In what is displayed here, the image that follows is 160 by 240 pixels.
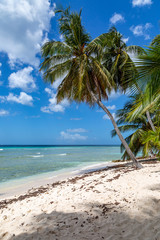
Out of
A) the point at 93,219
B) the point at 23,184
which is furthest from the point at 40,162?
the point at 93,219

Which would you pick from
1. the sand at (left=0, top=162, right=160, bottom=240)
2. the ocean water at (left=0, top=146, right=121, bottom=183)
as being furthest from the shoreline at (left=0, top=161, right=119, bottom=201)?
the sand at (left=0, top=162, right=160, bottom=240)

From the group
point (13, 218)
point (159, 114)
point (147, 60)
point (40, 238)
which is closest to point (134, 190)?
point (159, 114)

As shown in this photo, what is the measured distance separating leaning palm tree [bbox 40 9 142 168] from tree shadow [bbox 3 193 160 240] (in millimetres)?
6932

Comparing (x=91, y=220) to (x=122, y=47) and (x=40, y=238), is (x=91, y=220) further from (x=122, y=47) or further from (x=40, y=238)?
(x=122, y=47)

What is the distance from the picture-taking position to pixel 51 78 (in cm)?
1116

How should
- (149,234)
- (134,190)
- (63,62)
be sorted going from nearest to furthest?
(149,234)
(134,190)
(63,62)

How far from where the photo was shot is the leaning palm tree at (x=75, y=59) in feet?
32.9

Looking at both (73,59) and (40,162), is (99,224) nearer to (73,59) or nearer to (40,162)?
(73,59)

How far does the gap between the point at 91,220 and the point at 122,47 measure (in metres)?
12.4

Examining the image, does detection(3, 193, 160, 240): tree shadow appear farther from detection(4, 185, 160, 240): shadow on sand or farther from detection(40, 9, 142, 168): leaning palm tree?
detection(40, 9, 142, 168): leaning palm tree

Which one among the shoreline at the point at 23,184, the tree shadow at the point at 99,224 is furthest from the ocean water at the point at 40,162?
the tree shadow at the point at 99,224

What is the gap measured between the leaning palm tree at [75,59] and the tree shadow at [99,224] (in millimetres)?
6932

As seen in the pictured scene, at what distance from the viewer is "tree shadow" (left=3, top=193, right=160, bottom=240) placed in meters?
2.49

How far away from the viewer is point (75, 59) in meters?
10.3
